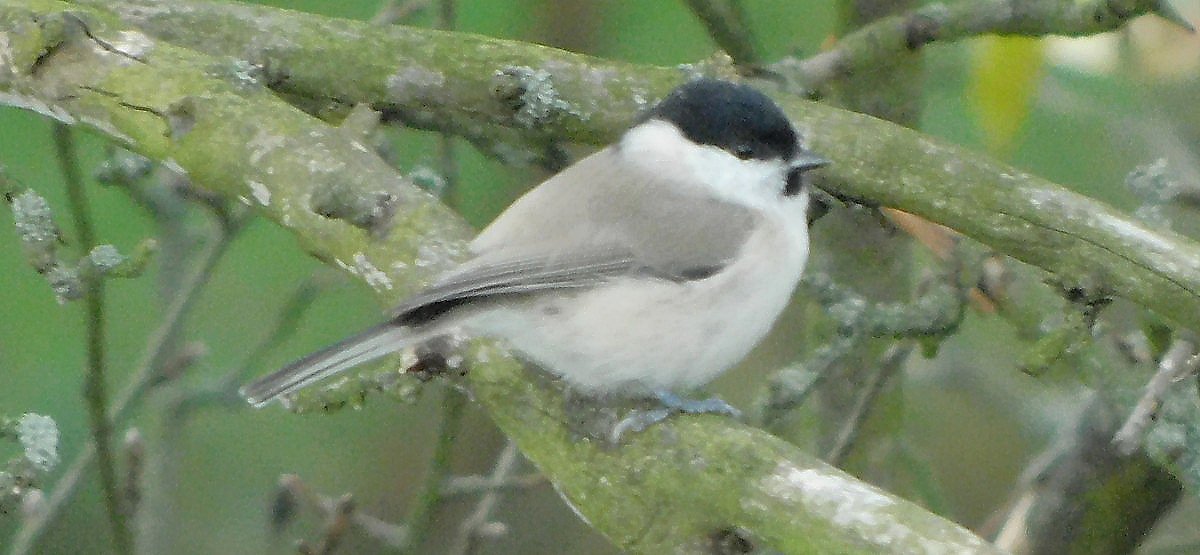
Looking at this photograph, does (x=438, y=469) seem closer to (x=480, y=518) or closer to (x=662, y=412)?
(x=480, y=518)

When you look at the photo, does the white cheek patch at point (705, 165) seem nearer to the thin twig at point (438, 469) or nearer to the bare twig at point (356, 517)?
the thin twig at point (438, 469)

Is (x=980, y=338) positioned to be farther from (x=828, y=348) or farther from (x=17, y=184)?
(x=17, y=184)

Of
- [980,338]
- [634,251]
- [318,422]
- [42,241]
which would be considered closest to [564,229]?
[634,251]

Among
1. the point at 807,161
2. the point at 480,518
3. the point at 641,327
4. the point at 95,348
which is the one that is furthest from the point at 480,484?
the point at 807,161

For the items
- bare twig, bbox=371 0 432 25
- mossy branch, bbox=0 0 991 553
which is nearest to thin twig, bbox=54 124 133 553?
mossy branch, bbox=0 0 991 553

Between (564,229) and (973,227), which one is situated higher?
(973,227)

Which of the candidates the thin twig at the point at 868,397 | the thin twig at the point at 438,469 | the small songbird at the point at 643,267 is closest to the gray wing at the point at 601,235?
the small songbird at the point at 643,267
